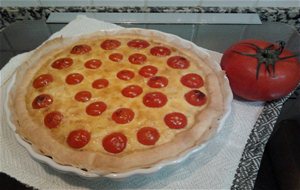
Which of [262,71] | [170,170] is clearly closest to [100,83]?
[170,170]

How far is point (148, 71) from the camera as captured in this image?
789 millimetres

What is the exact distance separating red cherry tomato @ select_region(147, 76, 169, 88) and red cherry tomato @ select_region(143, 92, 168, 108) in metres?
0.03

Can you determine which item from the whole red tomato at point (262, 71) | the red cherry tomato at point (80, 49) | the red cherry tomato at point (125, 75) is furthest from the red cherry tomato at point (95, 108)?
the whole red tomato at point (262, 71)

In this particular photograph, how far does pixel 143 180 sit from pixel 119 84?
24 centimetres

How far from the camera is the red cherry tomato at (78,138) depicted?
64 cm

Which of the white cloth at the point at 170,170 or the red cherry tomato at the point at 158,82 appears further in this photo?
the red cherry tomato at the point at 158,82

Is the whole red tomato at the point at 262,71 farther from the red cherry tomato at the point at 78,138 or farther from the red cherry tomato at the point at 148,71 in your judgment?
the red cherry tomato at the point at 78,138

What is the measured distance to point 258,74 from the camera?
0.74 meters

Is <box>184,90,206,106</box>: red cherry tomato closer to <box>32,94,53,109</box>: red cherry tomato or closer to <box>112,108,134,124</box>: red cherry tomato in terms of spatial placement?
<box>112,108,134,124</box>: red cherry tomato

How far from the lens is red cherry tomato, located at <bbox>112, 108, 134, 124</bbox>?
67 centimetres

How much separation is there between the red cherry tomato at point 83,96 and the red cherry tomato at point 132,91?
83 millimetres

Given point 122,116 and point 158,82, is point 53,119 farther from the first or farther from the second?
point 158,82

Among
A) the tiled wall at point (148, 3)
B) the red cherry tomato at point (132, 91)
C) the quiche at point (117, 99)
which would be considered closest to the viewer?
the quiche at point (117, 99)

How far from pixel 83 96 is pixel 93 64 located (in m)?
0.12
